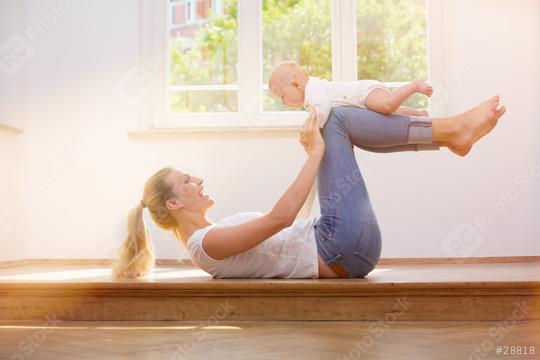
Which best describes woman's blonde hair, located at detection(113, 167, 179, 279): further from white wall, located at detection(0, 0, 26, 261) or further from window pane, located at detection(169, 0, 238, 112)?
window pane, located at detection(169, 0, 238, 112)

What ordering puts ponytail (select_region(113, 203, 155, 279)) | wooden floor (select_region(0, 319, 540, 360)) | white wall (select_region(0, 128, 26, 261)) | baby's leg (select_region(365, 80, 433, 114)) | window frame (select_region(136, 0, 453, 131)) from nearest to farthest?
wooden floor (select_region(0, 319, 540, 360)) < baby's leg (select_region(365, 80, 433, 114)) < ponytail (select_region(113, 203, 155, 279)) < white wall (select_region(0, 128, 26, 261)) < window frame (select_region(136, 0, 453, 131))

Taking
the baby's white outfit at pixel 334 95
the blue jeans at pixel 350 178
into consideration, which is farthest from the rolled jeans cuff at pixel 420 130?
the baby's white outfit at pixel 334 95

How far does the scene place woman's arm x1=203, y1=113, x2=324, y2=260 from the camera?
1966 millimetres

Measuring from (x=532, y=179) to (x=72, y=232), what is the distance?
2.98 metres

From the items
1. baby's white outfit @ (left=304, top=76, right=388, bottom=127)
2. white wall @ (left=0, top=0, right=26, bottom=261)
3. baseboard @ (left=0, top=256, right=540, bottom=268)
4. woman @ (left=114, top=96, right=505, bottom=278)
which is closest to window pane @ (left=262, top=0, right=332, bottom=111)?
baseboard @ (left=0, top=256, right=540, bottom=268)

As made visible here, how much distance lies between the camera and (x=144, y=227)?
228 cm

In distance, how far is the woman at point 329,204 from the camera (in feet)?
7.02

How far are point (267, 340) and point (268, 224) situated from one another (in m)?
0.41

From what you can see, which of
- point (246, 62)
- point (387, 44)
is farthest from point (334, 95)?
point (387, 44)

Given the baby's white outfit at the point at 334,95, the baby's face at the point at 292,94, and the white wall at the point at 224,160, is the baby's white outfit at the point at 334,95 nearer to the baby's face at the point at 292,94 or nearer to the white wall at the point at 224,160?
the baby's face at the point at 292,94

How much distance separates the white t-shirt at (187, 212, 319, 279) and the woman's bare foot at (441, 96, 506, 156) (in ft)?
Answer: 1.91

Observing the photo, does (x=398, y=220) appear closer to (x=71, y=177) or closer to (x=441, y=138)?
(x=441, y=138)

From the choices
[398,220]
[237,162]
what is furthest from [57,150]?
[398,220]

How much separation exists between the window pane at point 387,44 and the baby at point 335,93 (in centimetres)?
192
